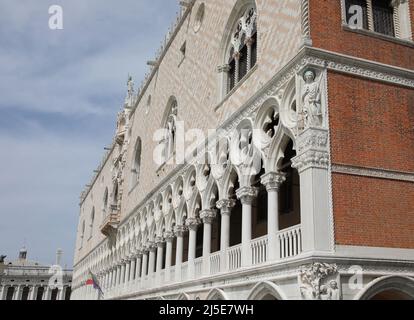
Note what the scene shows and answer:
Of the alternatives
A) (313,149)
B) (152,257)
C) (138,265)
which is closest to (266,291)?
(313,149)

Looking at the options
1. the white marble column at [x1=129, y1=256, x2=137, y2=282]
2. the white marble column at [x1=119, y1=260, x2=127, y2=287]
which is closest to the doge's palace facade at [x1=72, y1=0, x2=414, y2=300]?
the white marble column at [x1=129, y1=256, x2=137, y2=282]

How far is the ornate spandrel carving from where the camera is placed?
9.00 m

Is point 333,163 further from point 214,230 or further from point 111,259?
point 111,259

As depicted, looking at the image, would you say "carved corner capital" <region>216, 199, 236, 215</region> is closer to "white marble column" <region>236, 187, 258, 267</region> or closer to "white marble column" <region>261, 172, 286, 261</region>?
"white marble column" <region>236, 187, 258, 267</region>

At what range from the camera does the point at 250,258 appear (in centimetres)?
1218

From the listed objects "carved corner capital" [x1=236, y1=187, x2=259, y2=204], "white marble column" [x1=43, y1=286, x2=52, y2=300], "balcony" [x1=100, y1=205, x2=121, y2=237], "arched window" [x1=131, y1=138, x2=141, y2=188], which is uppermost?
"arched window" [x1=131, y1=138, x2=141, y2=188]

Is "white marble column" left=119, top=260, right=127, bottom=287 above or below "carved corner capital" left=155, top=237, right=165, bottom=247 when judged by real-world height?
below

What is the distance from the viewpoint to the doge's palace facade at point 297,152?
31.7 feet

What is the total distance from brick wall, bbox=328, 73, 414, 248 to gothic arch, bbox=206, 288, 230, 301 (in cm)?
437

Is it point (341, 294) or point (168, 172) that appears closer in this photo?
point (341, 294)

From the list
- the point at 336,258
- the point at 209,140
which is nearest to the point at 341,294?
the point at 336,258

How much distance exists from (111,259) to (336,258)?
24907 mm

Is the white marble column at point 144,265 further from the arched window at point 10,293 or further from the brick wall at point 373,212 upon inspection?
the arched window at point 10,293

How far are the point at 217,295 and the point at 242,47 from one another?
24.5 ft
